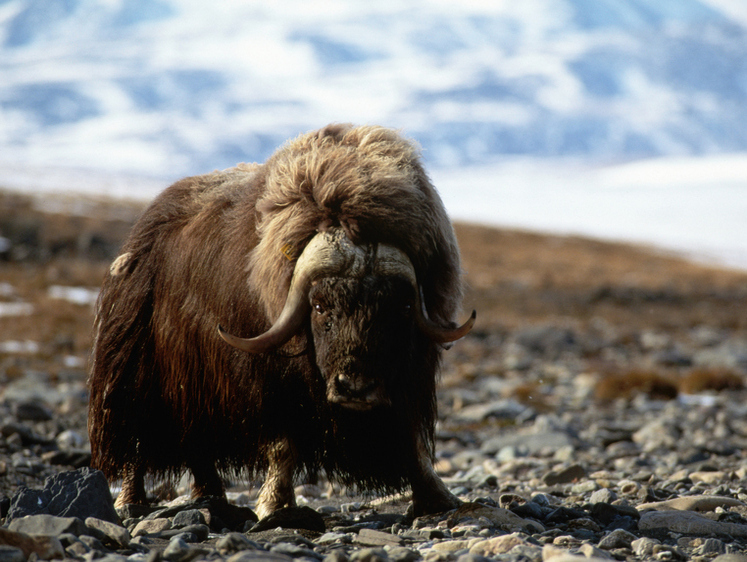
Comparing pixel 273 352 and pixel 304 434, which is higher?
pixel 273 352

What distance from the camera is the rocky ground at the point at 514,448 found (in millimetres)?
2572

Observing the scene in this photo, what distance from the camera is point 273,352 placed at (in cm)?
322

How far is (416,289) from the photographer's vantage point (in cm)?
304

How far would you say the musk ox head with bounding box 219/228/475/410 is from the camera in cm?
282

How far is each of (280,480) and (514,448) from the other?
2436 millimetres

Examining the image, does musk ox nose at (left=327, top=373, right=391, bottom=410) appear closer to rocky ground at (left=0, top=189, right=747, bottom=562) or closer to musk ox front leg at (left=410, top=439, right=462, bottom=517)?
rocky ground at (left=0, top=189, right=747, bottom=562)

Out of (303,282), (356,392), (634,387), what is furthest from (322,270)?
(634,387)

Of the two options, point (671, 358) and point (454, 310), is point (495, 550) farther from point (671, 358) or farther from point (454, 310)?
point (671, 358)

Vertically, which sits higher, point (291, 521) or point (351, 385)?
point (351, 385)

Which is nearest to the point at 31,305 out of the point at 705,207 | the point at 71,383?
the point at 71,383

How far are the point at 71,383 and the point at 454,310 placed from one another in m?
5.71

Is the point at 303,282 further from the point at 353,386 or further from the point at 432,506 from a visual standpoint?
the point at 432,506

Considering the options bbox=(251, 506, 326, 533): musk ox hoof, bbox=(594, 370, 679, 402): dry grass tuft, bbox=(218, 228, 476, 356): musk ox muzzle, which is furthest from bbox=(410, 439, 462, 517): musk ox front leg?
bbox=(594, 370, 679, 402): dry grass tuft

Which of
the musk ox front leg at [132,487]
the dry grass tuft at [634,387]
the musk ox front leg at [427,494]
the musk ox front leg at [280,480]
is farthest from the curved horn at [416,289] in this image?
the dry grass tuft at [634,387]
